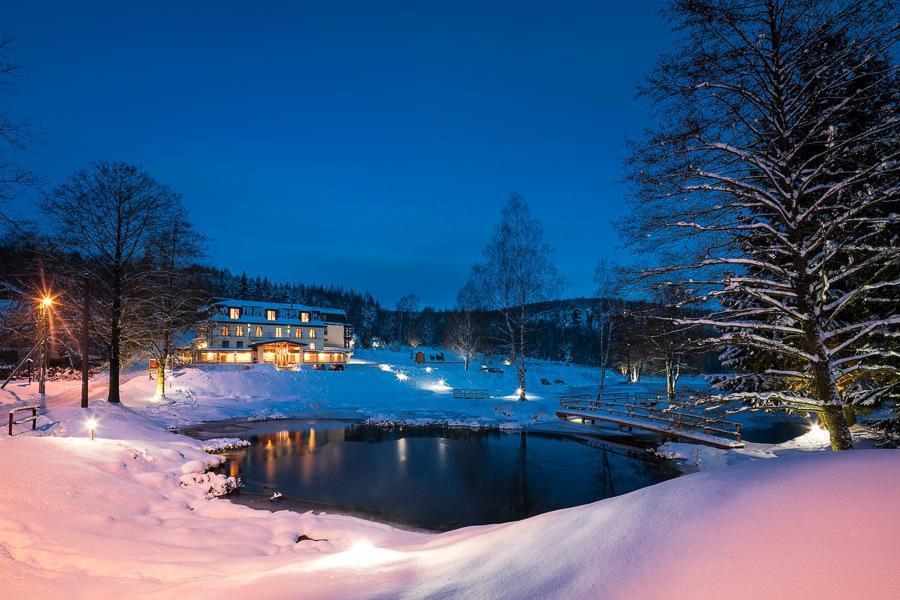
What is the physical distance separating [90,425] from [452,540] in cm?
1529

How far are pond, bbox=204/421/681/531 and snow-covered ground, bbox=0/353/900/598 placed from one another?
245cm

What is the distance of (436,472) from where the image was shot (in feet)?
57.4

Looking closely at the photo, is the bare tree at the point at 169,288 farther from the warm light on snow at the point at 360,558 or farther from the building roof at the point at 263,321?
the building roof at the point at 263,321

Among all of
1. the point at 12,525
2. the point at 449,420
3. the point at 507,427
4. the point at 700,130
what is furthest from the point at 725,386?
the point at 12,525

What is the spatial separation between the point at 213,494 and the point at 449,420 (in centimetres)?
1834

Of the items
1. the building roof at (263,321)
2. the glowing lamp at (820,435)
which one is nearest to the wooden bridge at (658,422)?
the glowing lamp at (820,435)

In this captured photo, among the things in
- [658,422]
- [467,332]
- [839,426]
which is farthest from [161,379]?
[467,332]

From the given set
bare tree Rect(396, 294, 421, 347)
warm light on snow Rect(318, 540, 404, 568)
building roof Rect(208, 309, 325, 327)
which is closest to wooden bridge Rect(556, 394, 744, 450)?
warm light on snow Rect(318, 540, 404, 568)

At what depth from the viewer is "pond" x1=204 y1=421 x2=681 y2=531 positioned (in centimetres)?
1327

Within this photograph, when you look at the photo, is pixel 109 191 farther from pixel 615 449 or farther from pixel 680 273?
pixel 615 449

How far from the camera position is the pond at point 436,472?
43.5 ft

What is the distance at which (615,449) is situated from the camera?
72.9 feet

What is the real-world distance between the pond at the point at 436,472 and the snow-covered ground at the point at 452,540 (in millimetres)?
2446

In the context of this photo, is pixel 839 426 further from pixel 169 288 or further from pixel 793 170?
pixel 169 288
